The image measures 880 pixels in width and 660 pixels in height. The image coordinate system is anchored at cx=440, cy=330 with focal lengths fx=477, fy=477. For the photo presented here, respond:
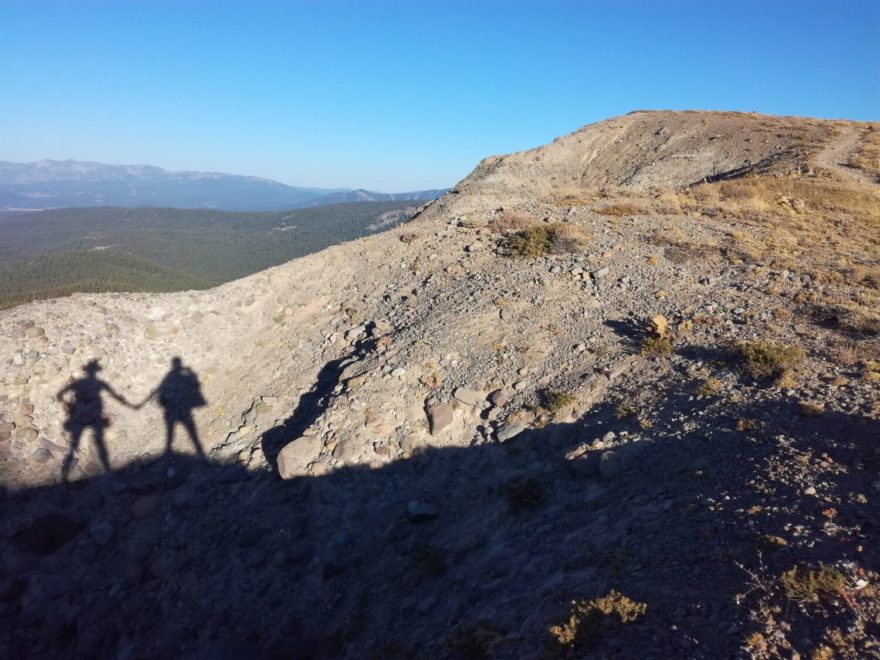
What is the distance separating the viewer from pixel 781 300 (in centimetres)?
A: 1188

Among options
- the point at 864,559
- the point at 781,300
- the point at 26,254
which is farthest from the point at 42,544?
the point at 26,254

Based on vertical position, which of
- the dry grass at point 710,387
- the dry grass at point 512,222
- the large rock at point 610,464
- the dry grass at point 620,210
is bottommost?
the large rock at point 610,464

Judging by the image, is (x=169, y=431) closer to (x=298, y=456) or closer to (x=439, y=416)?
(x=298, y=456)

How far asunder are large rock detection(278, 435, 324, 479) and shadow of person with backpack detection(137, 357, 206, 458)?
144 inches

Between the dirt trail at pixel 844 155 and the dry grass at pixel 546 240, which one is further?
the dirt trail at pixel 844 155

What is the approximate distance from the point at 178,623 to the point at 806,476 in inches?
426

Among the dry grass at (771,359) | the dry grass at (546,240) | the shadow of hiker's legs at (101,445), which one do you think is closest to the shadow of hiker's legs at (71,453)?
the shadow of hiker's legs at (101,445)

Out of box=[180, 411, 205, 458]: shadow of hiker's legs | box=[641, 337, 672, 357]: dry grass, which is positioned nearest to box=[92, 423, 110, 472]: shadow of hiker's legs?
→ box=[180, 411, 205, 458]: shadow of hiker's legs

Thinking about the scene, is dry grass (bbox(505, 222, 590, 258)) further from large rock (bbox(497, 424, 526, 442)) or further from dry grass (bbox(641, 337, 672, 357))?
large rock (bbox(497, 424, 526, 442))

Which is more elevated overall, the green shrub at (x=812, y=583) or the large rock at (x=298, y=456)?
the green shrub at (x=812, y=583)

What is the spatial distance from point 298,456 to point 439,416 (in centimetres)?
321

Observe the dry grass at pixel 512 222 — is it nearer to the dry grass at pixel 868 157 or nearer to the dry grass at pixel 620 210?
the dry grass at pixel 620 210

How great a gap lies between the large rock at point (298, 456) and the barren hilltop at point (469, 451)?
55mm

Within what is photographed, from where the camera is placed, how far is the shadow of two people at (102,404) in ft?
40.9
